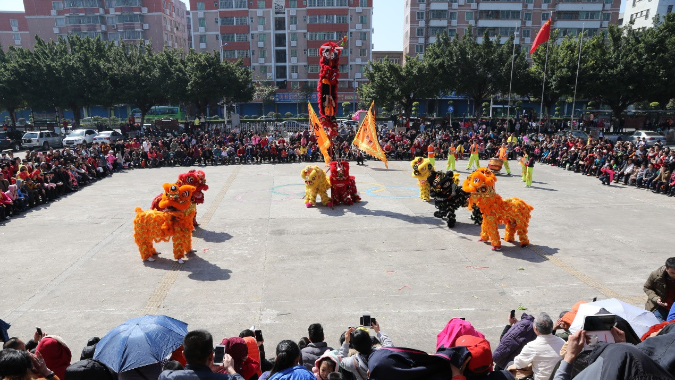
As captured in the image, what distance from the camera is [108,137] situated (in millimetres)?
32031

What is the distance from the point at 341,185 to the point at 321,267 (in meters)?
5.12

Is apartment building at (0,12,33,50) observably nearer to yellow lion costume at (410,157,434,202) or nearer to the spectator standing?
yellow lion costume at (410,157,434,202)

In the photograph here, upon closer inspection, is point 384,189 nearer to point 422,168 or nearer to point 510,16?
point 422,168

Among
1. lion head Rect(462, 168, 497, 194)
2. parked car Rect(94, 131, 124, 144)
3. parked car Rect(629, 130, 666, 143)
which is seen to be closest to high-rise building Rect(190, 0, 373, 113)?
parked car Rect(94, 131, 124, 144)

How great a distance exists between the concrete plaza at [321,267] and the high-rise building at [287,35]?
4280cm

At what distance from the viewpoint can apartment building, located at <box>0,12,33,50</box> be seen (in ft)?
204

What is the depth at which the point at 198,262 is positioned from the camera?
31.5 ft

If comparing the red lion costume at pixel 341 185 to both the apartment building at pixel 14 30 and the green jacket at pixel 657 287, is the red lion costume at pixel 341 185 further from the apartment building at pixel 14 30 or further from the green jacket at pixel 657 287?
the apartment building at pixel 14 30

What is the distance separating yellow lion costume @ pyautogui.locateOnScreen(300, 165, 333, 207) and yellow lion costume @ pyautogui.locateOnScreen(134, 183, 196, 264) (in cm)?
474

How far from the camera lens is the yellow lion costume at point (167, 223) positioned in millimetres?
Result: 9391

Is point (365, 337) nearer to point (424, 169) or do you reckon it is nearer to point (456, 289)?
point (456, 289)

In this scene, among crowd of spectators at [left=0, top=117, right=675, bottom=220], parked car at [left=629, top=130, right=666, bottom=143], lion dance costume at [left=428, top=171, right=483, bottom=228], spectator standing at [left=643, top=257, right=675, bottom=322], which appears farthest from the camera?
parked car at [left=629, top=130, right=666, bottom=143]

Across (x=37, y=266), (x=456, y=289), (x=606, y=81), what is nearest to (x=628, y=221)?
(x=456, y=289)

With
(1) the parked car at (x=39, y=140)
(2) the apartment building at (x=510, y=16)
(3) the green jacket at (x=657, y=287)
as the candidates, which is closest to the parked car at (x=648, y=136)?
(3) the green jacket at (x=657, y=287)
